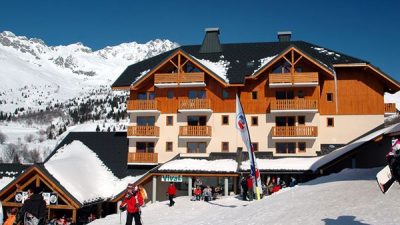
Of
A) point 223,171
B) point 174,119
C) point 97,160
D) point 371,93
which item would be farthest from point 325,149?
point 97,160

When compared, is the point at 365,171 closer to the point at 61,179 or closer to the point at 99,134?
the point at 61,179

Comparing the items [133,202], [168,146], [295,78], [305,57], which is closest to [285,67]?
[295,78]

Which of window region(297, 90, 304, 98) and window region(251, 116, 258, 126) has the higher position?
window region(297, 90, 304, 98)

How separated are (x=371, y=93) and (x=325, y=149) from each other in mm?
5555

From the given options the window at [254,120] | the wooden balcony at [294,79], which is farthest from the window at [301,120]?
the window at [254,120]

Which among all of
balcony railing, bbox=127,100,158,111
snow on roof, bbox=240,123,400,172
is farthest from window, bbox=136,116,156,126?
snow on roof, bbox=240,123,400,172

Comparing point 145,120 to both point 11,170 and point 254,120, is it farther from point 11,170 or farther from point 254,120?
point 11,170

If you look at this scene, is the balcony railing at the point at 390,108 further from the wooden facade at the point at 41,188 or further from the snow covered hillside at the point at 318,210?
the wooden facade at the point at 41,188

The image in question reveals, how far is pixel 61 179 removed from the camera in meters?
28.2

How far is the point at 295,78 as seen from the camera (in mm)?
32969

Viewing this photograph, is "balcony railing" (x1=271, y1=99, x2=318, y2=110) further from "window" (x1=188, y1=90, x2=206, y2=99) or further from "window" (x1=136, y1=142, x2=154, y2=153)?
"window" (x1=136, y1=142, x2=154, y2=153)

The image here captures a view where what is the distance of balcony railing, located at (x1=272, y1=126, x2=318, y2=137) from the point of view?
32.6m

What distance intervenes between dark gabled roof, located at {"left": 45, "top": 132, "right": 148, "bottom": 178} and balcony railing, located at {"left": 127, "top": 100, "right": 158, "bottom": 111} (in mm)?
3500

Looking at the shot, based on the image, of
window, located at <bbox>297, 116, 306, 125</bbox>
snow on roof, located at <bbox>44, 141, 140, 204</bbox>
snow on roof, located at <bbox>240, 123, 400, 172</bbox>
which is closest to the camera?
snow on roof, located at <bbox>240, 123, 400, 172</bbox>
